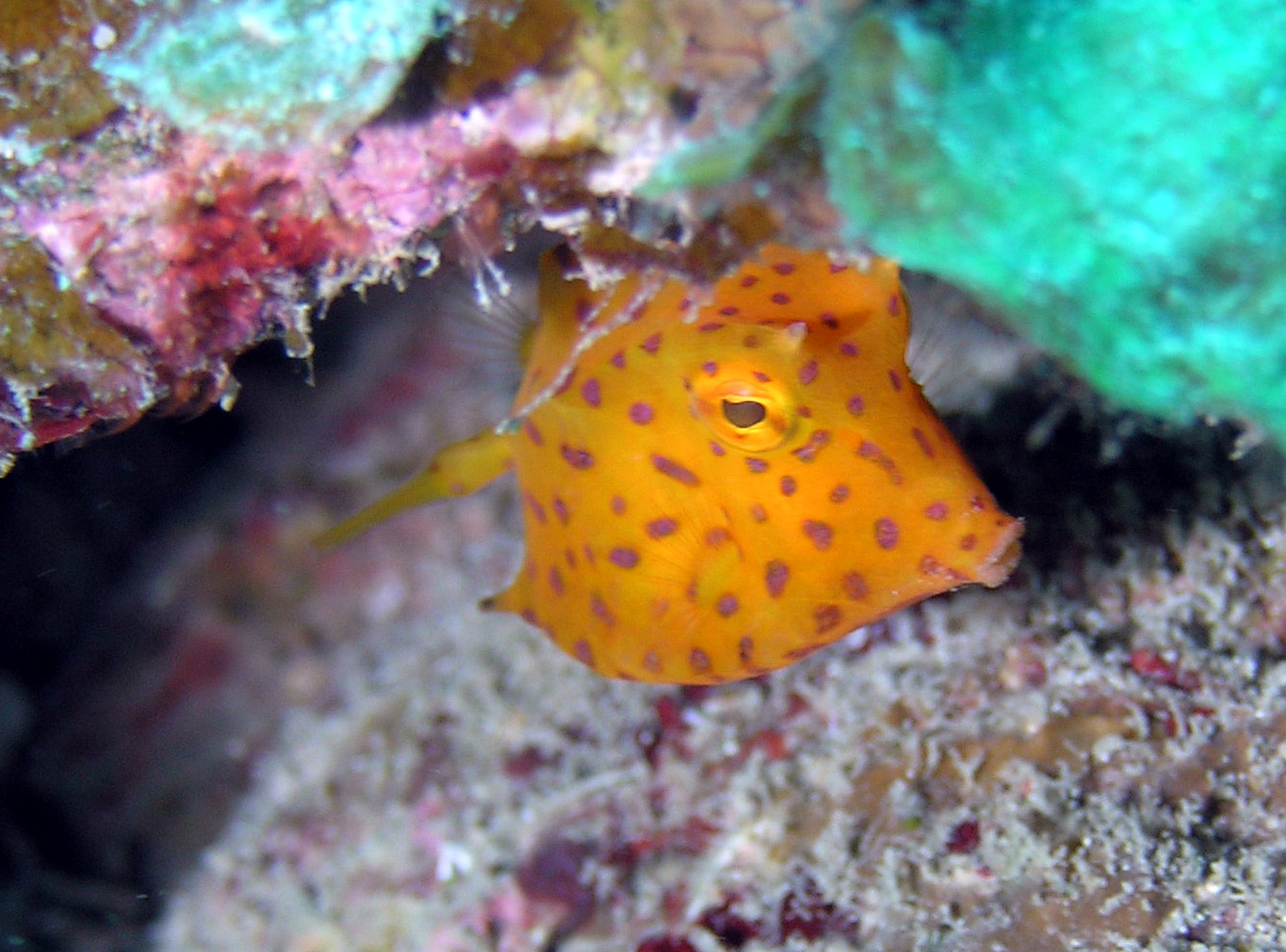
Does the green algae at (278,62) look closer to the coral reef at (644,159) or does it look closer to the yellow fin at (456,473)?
the coral reef at (644,159)

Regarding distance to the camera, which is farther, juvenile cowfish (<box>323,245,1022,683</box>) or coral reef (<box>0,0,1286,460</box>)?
juvenile cowfish (<box>323,245,1022,683</box>)

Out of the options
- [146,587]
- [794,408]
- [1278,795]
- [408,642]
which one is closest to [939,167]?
[794,408]

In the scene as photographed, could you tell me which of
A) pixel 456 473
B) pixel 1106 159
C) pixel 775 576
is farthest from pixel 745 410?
pixel 456 473

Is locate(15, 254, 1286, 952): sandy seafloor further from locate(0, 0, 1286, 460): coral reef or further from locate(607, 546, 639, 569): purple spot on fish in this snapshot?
locate(607, 546, 639, 569): purple spot on fish

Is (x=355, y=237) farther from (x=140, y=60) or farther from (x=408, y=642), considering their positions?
(x=408, y=642)

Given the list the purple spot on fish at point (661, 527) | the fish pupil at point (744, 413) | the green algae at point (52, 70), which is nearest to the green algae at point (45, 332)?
the green algae at point (52, 70)

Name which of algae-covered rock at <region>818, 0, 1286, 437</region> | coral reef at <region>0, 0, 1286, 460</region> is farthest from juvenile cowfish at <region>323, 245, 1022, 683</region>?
algae-covered rock at <region>818, 0, 1286, 437</region>
